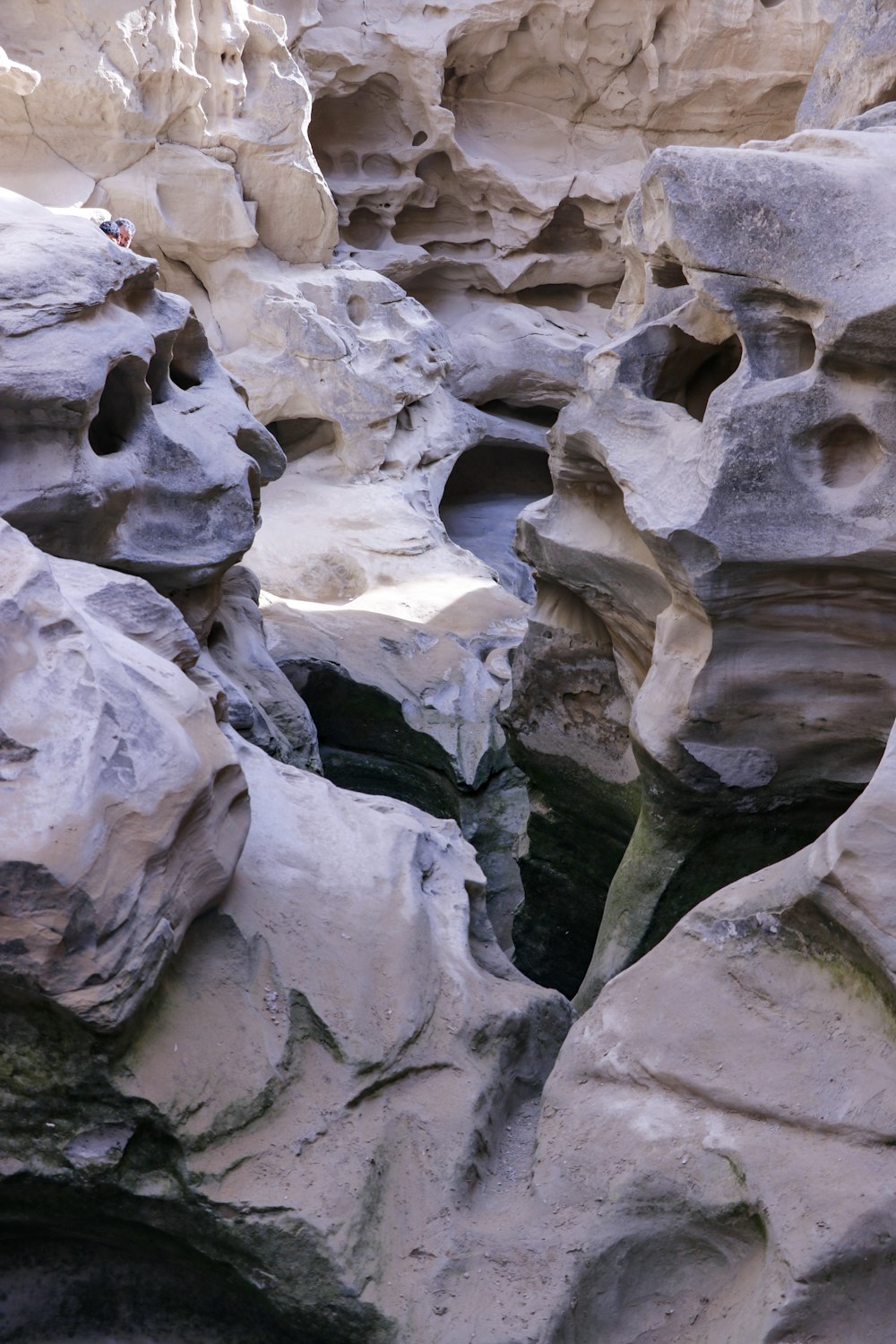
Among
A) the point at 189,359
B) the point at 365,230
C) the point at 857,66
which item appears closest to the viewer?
the point at 189,359

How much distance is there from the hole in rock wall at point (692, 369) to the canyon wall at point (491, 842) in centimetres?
1

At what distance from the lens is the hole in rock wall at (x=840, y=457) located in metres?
3.17

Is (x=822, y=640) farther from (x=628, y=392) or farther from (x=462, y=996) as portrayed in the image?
(x=462, y=996)

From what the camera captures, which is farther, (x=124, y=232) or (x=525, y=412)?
(x=525, y=412)

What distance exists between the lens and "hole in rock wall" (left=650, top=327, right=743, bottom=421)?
3729mm

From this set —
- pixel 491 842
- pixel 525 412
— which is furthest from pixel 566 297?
pixel 491 842

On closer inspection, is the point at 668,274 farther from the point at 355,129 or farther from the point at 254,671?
the point at 355,129

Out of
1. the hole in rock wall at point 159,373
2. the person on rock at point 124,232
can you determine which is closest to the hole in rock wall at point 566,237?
the person on rock at point 124,232

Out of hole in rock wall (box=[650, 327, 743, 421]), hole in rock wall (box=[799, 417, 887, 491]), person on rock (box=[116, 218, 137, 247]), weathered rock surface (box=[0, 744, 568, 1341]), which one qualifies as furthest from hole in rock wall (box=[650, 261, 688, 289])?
person on rock (box=[116, 218, 137, 247])

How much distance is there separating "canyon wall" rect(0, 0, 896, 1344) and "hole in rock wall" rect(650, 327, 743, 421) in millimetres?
15

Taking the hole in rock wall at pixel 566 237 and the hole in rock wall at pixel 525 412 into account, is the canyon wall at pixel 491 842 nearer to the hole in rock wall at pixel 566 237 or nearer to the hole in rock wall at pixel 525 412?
the hole in rock wall at pixel 525 412

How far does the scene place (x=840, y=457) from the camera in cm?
321

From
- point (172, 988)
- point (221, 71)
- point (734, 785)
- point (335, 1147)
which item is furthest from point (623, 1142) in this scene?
point (221, 71)

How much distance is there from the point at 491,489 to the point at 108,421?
709cm
